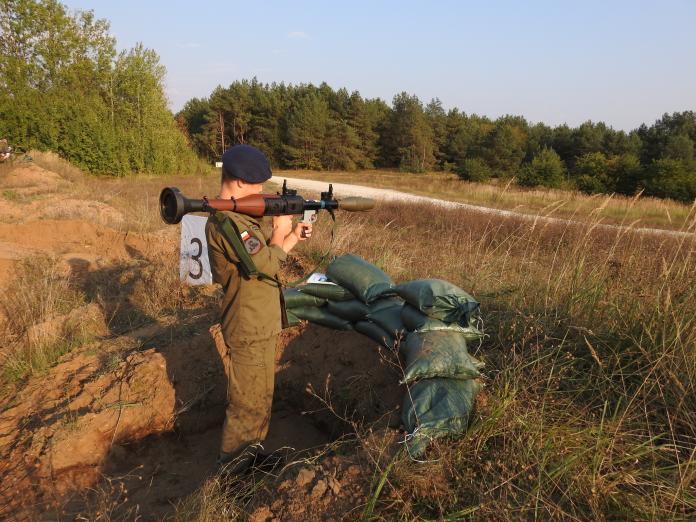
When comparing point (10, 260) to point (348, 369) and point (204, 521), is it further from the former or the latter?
point (204, 521)

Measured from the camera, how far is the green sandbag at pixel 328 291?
11.2 feet

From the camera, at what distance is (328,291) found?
3420mm

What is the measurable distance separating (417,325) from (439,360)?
0.40 meters

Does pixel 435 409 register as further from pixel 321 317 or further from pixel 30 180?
pixel 30 180

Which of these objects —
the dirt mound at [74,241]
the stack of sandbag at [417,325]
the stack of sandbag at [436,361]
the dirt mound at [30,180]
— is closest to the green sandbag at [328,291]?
Answer: the stack of sandbag at [417,325]

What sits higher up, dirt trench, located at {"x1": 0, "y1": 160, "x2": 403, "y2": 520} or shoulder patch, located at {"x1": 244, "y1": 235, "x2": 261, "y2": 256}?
shoulder patch, located at {"x1": 244, "y1": 235, "x2": 261, "y2": 256}

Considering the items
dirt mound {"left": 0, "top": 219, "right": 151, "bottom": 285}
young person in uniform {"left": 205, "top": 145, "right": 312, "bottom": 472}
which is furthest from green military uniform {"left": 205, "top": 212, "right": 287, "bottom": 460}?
dirt mound {"left": 0, "top": 219, "right": 151, "bottom": 285}

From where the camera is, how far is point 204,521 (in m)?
1.75

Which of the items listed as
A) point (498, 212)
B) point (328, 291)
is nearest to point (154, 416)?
point (328, 291)

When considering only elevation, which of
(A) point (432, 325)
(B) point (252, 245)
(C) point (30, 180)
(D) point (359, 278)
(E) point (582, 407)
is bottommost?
(E) point (582, 407)

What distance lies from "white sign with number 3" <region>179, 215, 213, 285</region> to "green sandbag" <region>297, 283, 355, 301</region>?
112 cm

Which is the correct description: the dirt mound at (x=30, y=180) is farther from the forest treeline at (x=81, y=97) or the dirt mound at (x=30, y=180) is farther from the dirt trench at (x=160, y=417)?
the dirt trench at (x=160, y=417)

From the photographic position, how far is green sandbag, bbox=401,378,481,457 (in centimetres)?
200

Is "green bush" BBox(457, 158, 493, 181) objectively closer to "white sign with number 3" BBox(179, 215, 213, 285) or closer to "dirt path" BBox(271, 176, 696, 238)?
"dirt path" BBox(271, 176, 696, 238)
